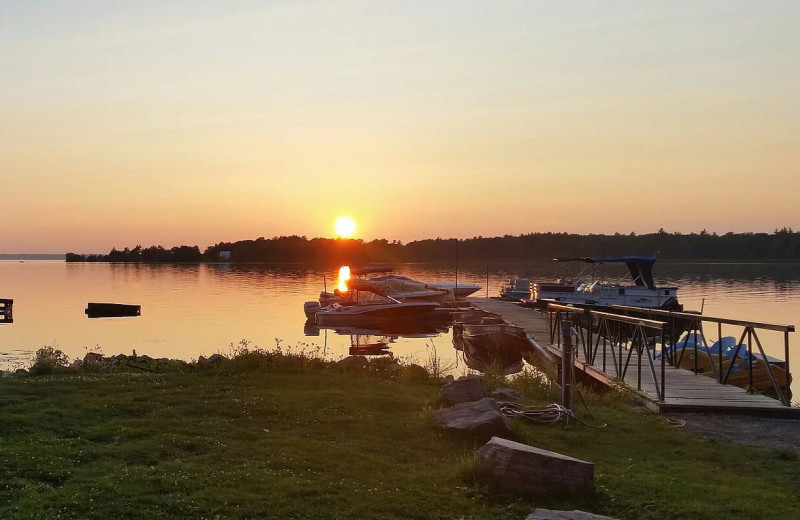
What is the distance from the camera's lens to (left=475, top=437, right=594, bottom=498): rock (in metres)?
7.36

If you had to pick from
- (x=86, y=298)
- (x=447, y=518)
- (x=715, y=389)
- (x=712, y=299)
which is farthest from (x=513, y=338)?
(x=86, y=298)

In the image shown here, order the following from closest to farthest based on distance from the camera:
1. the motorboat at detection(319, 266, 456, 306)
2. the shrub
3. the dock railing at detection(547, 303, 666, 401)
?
1. the dock railing at detection(547, 303, 666, 401)
2. the shrub
3. the motorboat at detection(319, 266, 456, 306)

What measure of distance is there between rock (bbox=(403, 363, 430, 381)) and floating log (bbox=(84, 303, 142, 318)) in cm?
4387

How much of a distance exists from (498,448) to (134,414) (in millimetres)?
5630

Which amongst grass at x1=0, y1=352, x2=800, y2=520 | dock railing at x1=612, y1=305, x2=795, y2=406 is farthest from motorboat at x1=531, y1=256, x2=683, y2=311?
grass at x1=0, y1=352, x2=800, y2=520

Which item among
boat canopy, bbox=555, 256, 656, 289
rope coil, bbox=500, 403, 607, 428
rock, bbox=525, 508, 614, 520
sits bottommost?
rope coil, bbox=500, 403, 607, 428

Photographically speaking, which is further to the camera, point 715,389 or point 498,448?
point 715,389

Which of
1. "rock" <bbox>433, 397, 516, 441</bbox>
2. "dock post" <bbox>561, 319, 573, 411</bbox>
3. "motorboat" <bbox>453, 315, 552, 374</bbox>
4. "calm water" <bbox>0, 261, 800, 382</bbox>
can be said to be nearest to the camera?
"rock" <bbox>433, 397, 516, 441</bbox>

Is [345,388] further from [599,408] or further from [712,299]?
[712,299]

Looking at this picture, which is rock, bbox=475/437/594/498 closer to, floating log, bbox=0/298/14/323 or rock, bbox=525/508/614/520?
rock, bbox=525/508/614/520

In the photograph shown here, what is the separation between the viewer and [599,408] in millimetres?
12516

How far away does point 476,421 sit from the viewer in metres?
9.83

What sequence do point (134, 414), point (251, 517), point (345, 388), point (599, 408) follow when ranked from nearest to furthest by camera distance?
point (251, 517)
point (134, 414)
point (599, 408)
point (345, 388)

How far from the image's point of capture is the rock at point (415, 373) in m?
15.8
